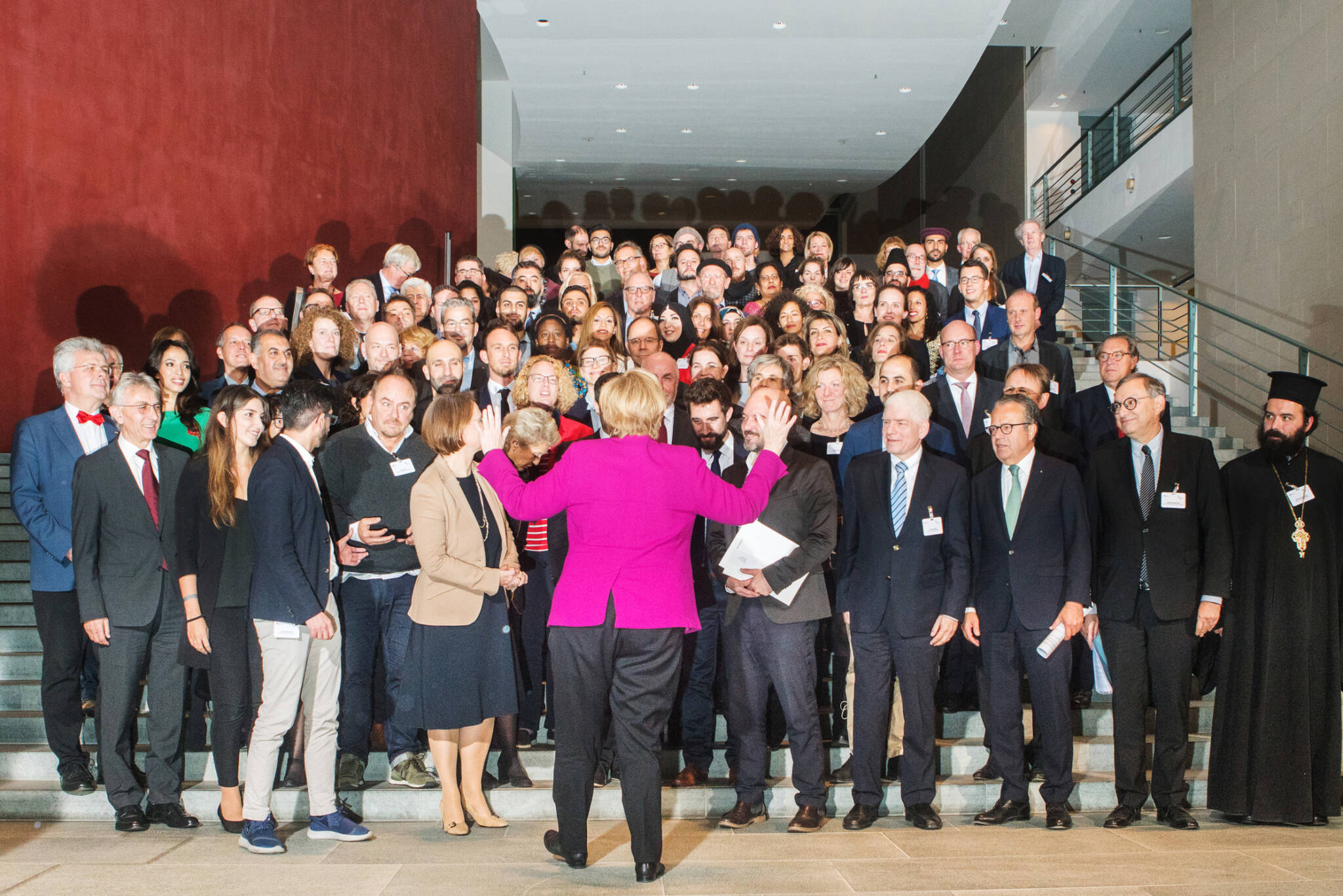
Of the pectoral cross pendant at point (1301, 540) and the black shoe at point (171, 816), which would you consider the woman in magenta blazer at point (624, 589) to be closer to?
the black shoe at point (171, 816)

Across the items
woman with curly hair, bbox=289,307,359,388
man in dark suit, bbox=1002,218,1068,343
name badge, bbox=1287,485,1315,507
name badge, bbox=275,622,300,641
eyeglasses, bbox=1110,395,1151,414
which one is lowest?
name badge, bbox=275,622,300,641

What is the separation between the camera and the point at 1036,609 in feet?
13.2

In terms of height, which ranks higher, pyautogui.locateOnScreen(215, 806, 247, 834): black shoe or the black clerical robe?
the black clerical robe

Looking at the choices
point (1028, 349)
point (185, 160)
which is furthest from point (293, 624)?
point (185, 160)

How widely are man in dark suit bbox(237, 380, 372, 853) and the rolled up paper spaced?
2533 mm

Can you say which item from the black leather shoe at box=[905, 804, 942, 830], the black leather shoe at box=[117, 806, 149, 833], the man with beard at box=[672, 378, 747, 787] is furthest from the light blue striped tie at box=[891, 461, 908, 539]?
the black leather shoe at box=[117, 806, 149, 833]

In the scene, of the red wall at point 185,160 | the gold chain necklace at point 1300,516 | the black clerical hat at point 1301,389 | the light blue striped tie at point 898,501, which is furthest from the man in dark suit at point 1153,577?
the red wall at point 185,160

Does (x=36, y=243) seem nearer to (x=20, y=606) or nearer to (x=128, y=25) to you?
(x=128, y=25)

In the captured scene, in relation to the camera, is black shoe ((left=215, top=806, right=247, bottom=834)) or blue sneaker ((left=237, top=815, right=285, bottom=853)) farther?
black shoe ((left=215, top=806, right=247, bottom=834))

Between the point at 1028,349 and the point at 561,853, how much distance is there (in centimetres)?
374

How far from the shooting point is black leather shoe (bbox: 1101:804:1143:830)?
13.1ft

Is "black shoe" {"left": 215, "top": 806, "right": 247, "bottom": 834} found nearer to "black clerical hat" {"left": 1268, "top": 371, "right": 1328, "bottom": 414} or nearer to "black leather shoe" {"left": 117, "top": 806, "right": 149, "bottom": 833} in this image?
"black leather shoe" {"left": 117, "top": 806, "right": 149, "bottom": 833}

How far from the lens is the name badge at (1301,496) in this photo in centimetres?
424

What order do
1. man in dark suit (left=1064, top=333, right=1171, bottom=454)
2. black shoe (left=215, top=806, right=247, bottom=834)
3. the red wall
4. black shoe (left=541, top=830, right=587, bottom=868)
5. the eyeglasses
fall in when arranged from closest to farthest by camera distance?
black shoe (left=541, top=830, right=587, bottom=868) < black shoe (left=215, top=806, right=247, bottom=834) < the eyeglasses < man in dark suit (left=1064, top=333, right=1171, bottom=454) < the red wall
